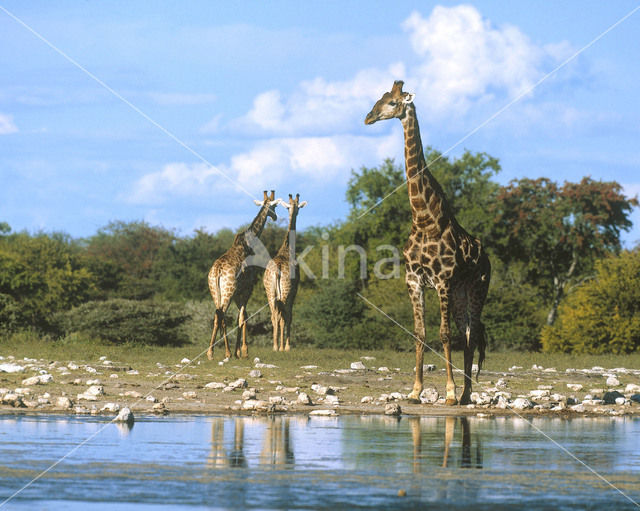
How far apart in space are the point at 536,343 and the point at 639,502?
29.2 m

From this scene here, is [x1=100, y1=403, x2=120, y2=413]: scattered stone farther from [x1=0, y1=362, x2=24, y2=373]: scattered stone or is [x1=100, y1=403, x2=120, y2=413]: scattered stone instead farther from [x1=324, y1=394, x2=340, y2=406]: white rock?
[x1=0, y1=362, x2=24, y2=373]: scattered stone

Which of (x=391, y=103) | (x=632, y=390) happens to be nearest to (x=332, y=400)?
(x=391, y=103)

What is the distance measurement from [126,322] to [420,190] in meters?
18.2

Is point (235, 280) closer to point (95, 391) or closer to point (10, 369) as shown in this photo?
point (10, 369)

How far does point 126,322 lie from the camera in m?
29.3

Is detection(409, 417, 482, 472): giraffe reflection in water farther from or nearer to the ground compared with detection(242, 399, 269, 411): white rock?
nearer to the ground

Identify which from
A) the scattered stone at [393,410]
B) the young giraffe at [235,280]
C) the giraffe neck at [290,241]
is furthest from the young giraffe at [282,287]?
the scattered stone at [393,410]

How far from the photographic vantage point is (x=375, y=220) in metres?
46.0

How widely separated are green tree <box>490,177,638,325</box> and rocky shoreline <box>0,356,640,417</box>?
2616cm

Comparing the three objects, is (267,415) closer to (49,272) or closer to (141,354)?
(141,354)

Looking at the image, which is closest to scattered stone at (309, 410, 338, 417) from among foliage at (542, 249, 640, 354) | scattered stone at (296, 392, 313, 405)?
scattered stone at (296, 392, 313, 405)

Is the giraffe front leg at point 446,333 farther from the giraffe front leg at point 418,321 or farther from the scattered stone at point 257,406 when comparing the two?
the scattered stone at point 257,406

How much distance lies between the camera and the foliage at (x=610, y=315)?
2933cm

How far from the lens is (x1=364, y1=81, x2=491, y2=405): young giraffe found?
12.4 meters
